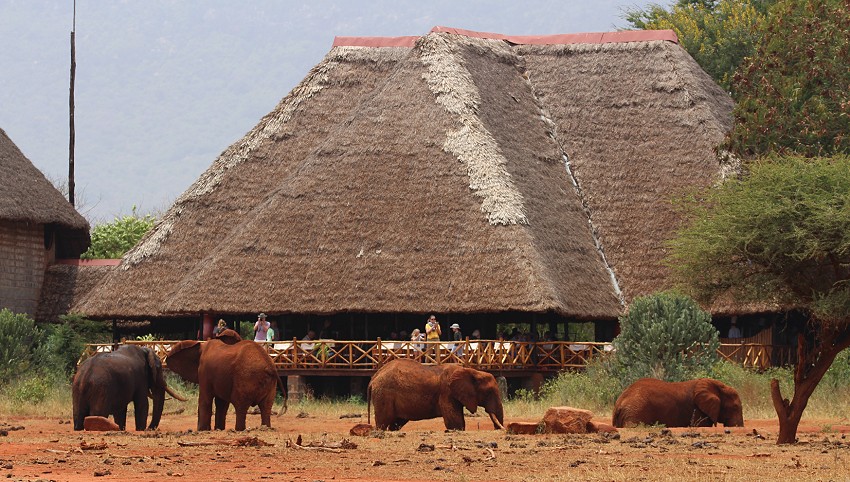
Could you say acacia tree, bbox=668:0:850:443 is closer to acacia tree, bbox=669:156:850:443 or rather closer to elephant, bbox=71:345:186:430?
acacia tree, bbox=669:156:850:443

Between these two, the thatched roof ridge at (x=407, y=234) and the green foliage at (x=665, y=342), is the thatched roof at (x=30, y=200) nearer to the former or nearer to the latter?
the thatched roof ridge at (x=407, y=234)

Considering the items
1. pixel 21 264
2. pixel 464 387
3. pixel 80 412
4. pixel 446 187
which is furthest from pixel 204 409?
pixel 21 264

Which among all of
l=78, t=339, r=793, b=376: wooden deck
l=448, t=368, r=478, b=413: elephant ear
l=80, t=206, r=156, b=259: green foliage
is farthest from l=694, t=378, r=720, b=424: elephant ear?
l=80, t=206, r=156, b=259: green foliage

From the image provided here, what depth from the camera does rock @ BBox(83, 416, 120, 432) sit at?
20562mm

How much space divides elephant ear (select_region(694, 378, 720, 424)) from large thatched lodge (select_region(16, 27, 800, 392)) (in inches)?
364

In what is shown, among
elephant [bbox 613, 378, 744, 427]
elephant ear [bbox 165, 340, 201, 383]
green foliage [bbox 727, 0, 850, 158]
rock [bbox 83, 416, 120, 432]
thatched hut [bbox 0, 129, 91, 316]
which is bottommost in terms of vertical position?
rock [bbox 83, 416, 120, 432]

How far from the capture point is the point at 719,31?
5209 cm

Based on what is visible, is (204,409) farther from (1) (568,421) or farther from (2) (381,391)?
(1) (568,421)

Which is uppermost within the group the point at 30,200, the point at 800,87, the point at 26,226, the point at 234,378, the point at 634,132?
the point at 800,87

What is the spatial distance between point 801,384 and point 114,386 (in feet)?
30.2

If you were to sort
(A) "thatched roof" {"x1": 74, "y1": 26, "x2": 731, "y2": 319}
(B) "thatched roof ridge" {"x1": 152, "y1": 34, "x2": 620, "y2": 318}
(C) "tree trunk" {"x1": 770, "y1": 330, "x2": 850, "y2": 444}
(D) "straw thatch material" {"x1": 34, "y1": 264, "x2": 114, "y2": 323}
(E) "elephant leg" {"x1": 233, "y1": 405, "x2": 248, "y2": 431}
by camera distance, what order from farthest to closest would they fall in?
(D) "straw thatch material" {"x1": 34, "y1": 264, "x2": 114, "y2": 323} → (A) "thatched roof" {"x1": 74, "y1": 26, "x2": 731, "y2": 319} → (B) "thatched roof ridge" {"x1": 152, "y1": 34, "x2": 620, "y2": 318} → (E) "elephant leg" {"x1": 233, "y1": 405, "x2": 248, "y2": 431} → (C) "tree trunk" {"x1": 770, "y1": 330, "x2": 850, "y2": 444}

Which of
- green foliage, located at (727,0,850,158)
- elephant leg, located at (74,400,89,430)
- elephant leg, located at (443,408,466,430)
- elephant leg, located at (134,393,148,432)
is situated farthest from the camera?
green foliage, located at (727,0,850,158)

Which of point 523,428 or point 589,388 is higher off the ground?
point 589,388

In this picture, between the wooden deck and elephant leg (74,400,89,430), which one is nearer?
elephant leg (74,400,89,430)
